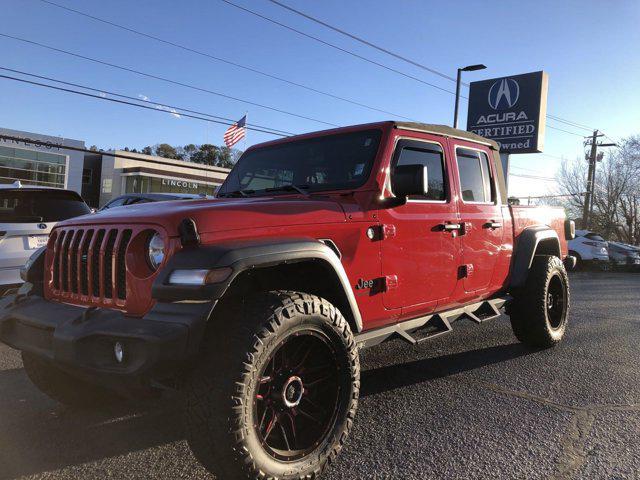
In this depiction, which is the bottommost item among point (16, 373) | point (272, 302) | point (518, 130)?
point (16, 373)

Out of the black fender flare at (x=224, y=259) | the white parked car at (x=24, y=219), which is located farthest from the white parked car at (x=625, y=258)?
the black fender flare at (x=224, y=259)

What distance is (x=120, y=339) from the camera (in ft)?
7.18

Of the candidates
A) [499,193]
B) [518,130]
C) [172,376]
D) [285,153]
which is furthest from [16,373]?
[518,130]

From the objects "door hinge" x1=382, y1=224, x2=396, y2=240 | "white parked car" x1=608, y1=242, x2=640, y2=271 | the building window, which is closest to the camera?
"door hinge" x1=382, y1=224, x2=396, y2=240

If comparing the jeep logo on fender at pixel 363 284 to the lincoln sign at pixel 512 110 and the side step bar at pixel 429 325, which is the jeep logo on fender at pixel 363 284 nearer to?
the side step bar at pixel 429 325

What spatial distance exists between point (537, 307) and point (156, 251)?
3.83 m

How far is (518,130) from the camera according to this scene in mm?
25125

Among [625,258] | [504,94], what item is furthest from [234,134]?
[625,258]

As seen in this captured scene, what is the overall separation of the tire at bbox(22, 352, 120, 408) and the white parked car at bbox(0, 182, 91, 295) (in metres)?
2.77

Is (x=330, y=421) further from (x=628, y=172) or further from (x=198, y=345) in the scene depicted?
(x=628, y=172)

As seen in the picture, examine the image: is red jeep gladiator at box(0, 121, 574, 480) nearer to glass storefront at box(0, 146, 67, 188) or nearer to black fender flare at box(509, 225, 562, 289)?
black fender flare at box(509, 225, 562, 289)

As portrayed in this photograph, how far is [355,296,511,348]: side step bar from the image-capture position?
317 cm

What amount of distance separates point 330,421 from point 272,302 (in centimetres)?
76

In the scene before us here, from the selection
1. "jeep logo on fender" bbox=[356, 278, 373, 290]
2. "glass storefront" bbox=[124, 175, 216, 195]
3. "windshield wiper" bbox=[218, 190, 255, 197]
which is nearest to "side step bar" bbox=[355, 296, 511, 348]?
"jeep logo on fender" bbox=[356, 278, 373, 290]
